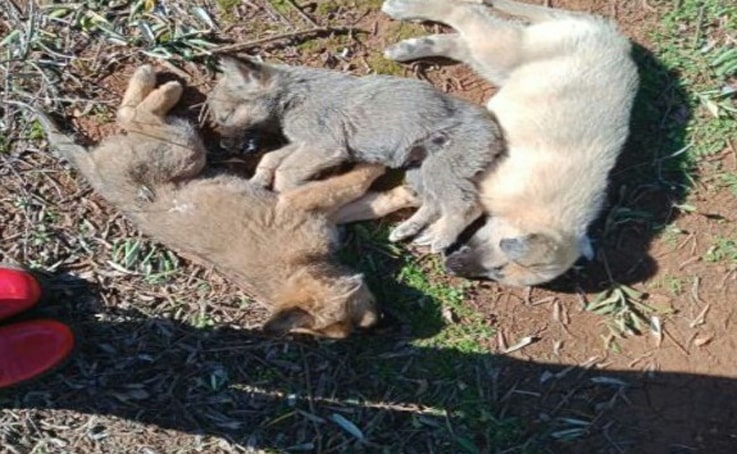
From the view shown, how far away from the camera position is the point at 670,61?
24.1 feet

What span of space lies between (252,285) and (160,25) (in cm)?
174

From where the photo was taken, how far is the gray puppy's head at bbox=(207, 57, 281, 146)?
688cm

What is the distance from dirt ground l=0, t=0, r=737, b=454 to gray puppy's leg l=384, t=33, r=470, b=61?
1.88 feet

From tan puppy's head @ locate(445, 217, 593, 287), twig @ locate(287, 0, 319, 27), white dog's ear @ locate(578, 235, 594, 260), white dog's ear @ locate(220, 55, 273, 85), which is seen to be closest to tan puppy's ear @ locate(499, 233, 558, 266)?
tan puppy's head @ locate(445, 217, 593, 287)

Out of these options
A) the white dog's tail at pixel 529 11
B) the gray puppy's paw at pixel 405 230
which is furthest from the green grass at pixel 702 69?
the gray puppy's paw at pixel 405 230

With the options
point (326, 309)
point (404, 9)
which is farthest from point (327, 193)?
point (404, 9)

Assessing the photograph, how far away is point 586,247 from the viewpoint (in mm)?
7141

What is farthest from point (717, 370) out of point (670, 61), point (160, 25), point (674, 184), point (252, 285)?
point (160, 25)

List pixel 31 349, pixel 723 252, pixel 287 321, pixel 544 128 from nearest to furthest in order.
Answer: pixel 287 321 → pixel 544 128 → pixel 31 349 → pixel 723 252

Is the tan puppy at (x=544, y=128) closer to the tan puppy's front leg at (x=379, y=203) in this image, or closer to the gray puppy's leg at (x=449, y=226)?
the gray puppy's leg at (x=449, y=226)

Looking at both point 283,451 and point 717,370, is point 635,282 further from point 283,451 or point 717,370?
point 283,451

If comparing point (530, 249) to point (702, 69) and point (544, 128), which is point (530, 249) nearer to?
point (544, 128)

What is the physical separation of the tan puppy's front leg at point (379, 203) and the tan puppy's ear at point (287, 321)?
653 mm

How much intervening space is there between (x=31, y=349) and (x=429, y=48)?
10.1ft
